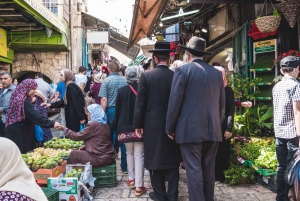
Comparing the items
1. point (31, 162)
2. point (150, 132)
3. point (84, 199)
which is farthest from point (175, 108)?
point (31, 162)

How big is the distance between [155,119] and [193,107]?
66 centimetres

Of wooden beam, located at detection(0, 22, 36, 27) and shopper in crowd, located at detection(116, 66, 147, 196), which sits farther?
wooden beam, located at detection(0, 22, 36, 27)

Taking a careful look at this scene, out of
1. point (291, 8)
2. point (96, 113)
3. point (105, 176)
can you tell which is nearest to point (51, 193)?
point (105, 176)

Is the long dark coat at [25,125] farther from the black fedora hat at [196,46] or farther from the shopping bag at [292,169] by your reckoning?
the shopping bag at [292,169]

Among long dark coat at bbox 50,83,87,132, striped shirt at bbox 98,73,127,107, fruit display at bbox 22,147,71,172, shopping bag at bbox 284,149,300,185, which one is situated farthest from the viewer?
long dark coat at bbox 50,83,87,132

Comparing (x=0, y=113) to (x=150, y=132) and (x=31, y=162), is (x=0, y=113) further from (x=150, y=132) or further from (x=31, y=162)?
(x=150, y=132)

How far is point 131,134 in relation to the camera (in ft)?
16.9

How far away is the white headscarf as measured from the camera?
7.43 feet

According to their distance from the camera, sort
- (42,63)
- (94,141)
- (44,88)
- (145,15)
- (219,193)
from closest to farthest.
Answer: (219,193), (94,141), (145,15), (44,88), (42,63)

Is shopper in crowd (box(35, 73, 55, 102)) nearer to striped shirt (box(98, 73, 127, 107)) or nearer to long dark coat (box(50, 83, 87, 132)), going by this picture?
long dark coat (box(50, 83, 87, 132))

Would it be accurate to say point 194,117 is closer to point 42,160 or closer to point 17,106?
point 42,160

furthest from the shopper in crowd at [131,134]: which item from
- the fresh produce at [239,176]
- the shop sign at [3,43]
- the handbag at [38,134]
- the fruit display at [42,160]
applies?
the shop sign at [3,43]

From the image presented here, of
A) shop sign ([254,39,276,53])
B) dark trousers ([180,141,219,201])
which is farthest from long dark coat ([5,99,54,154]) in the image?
Result: shop sign ([254,39,276,53])

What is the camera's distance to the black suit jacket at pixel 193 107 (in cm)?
397
